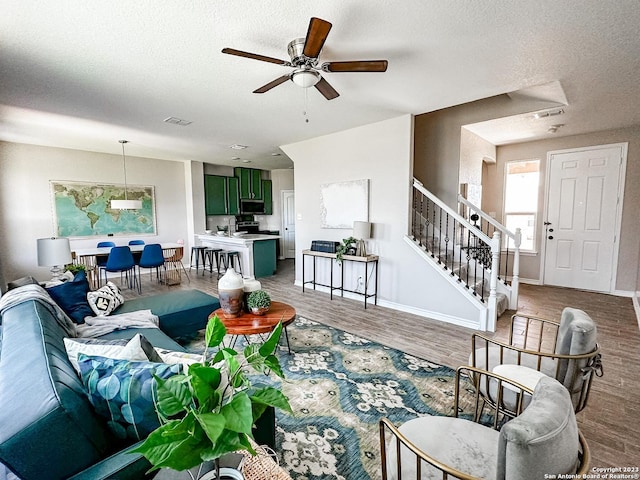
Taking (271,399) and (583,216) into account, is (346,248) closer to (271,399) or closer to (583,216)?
(271,399)

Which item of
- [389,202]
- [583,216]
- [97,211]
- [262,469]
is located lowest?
[262,469]

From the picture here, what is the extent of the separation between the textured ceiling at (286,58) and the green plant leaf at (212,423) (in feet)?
7.45

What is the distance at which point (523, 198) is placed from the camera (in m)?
5.87

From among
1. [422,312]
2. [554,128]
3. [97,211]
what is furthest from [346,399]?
[97,211]

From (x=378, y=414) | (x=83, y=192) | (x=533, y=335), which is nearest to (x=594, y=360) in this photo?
(x=378, y=414)

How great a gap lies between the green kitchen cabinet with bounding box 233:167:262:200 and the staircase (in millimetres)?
5257

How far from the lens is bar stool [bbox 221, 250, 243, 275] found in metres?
6.57

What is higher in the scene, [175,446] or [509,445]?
[175,446]

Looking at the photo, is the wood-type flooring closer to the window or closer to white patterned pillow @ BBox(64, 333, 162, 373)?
the window

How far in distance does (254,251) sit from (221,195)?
2538 millimetres

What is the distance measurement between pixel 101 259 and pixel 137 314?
3735 millimetres

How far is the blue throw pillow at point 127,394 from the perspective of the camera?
1.03 m

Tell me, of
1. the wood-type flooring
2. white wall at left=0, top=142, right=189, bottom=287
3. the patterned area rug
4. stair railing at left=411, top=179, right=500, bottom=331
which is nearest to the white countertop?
the wood-type flooring

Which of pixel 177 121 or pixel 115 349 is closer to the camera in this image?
pixel 115 349
